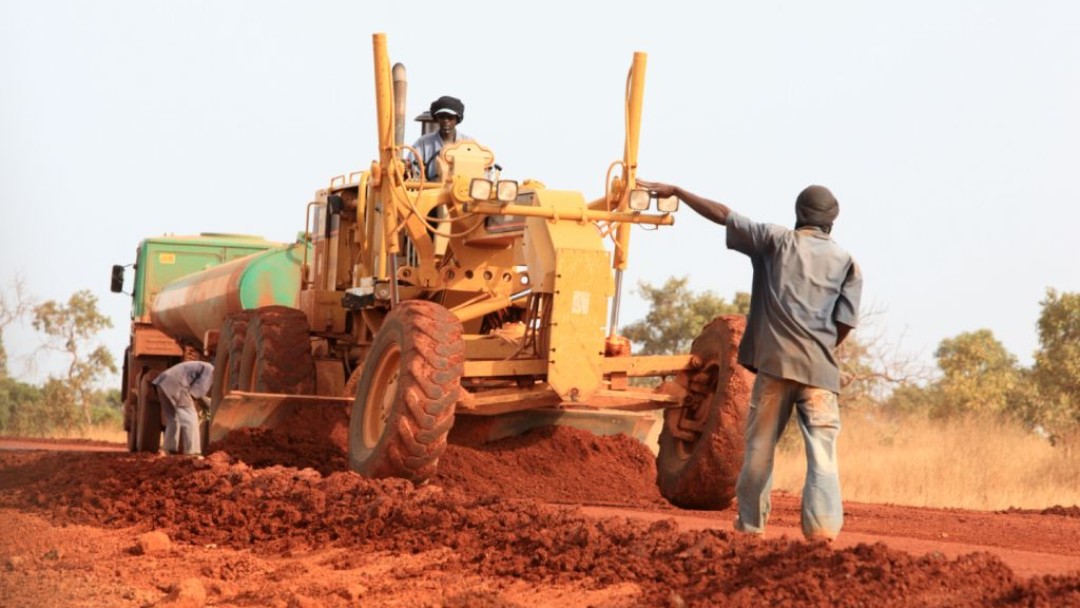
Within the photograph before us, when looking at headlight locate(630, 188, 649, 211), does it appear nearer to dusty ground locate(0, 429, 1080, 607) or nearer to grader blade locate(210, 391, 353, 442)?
dusty ground locate(0, 429, 1080, 607)

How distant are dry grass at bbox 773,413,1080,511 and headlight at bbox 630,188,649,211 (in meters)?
6.13

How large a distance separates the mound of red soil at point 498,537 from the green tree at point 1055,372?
49.4 ft

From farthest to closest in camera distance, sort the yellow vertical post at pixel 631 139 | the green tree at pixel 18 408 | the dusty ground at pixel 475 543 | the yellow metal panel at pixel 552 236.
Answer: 1. the green tree at pixel 18 408
2. the yellow vertical post at pixel 631 139
3. the yellow metal panel at pixel 552 236
4. the dusty ground at pixel 475 543

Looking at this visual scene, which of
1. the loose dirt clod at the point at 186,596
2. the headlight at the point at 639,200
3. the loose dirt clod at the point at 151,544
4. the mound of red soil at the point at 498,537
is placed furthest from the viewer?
the headlight at the point at 639,200

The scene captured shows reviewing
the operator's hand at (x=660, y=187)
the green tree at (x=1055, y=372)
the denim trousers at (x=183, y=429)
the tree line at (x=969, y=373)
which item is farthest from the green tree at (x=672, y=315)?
the operator's hand at (x=660, y=187)

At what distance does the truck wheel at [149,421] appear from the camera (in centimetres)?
2219

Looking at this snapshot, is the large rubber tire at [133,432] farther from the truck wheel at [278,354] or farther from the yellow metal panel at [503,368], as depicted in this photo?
the yellow metal panel at [503,368]

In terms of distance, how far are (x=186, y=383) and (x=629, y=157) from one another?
756 cm

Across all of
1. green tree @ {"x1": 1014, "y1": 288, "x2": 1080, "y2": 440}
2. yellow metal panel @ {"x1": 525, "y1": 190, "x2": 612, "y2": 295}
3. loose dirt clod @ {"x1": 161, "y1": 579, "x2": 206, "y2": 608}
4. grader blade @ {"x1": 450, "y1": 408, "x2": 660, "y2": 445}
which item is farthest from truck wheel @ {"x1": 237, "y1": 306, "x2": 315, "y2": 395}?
green tree @ {"x1": 1014, "y1": 288, "x2": 1080, "y2": 440}

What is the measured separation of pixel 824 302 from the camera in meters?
9.32

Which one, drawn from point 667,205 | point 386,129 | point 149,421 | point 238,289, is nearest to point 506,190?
point 667,205

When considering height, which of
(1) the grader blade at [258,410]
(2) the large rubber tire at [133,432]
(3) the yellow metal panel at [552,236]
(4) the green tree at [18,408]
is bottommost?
(4) the green tree at [18,408]

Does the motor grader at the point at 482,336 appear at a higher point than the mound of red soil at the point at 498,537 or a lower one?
higher

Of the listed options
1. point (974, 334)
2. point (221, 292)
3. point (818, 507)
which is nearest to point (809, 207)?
point (818, 507)
